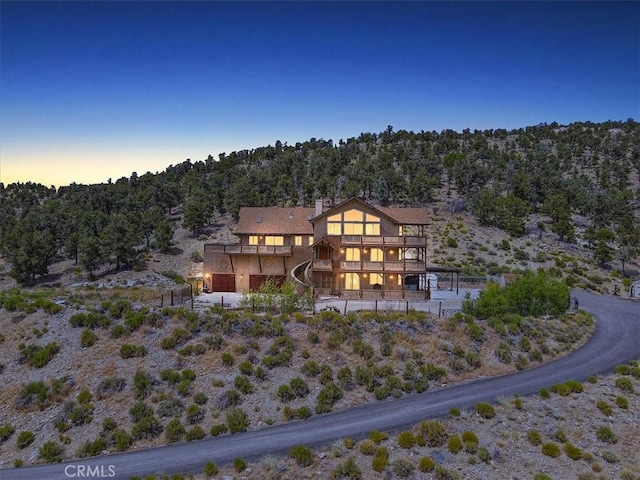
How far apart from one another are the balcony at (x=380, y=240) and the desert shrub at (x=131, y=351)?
21.2m

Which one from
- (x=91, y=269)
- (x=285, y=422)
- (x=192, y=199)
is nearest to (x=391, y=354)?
(x=285, y=422)

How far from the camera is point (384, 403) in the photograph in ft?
86.4

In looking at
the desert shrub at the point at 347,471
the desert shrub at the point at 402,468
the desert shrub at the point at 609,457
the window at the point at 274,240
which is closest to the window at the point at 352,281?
the window at the point at 274,240

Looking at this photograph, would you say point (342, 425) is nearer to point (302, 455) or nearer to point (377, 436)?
point (377, 436)

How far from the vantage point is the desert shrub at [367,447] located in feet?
71.6

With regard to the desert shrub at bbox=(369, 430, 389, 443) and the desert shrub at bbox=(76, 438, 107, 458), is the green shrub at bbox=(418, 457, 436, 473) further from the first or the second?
the desert shrub at bbox=(76, 438, 107, 458)

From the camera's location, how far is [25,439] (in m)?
23.6

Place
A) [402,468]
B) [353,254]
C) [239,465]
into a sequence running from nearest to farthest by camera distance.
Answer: [402,468] → [239,465] → [353,254]

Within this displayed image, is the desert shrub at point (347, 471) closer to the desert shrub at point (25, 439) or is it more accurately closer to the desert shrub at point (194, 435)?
the desert shrub at point (194, 435)

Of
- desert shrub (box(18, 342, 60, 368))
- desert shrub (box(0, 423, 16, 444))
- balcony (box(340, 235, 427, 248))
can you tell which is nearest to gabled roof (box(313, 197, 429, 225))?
balcony (box(340, 235, 427, 248))

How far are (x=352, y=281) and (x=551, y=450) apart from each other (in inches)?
969

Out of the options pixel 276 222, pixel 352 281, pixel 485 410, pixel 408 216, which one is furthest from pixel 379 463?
pixel 276 222

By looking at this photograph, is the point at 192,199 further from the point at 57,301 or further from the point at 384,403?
the point at 384,403

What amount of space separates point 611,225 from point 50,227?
337ft
